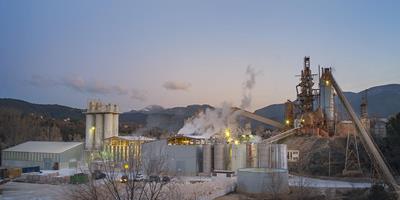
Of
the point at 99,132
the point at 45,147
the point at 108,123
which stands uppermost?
the point at 108,123

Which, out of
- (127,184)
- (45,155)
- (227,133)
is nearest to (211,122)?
(227,133)

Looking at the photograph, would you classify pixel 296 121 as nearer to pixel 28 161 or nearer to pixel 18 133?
pixel 28 161

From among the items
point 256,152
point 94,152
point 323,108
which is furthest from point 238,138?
point 94,152

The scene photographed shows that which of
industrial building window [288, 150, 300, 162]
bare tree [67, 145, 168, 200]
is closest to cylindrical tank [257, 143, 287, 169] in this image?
industrial building window [288, 150, 300, 162]

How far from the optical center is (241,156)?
175 ft

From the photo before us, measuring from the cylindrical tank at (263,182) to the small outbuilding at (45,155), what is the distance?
106 ft

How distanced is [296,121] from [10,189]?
39.0 meters

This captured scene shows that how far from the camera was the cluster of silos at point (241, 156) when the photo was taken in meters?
52.3

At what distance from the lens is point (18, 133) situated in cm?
9644

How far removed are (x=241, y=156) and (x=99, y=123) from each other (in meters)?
28.4

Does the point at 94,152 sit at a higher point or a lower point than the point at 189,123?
lower

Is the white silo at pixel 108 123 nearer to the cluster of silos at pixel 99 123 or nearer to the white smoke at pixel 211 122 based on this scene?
the cluster of silos at pixel 99 123

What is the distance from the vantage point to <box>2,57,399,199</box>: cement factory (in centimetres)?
4391

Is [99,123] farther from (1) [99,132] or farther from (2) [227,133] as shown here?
(2) [227,133]
